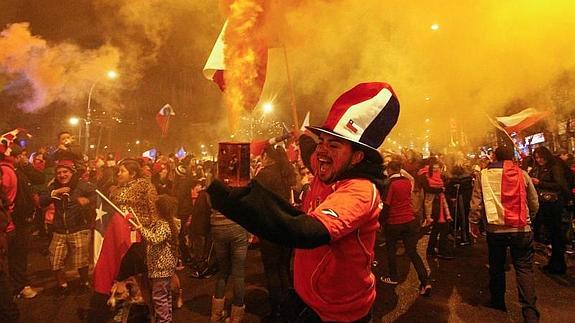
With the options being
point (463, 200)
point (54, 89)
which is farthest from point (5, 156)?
point (463, 200)

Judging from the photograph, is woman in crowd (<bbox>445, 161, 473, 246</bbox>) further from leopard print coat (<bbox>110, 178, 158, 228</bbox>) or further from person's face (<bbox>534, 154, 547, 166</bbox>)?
leopard print coat (<bbox>110, 178, 158, 228</bbox>)

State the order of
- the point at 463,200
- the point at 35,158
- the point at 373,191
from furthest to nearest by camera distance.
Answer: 1. the point at 35,158
2. the point at 463,200
3. the point at 373,191

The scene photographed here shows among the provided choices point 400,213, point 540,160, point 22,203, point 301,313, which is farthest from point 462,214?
point 22,203

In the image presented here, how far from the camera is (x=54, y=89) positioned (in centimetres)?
1109

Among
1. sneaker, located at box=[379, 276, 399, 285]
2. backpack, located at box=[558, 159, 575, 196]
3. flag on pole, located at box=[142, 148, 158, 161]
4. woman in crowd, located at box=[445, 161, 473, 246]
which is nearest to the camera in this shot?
sneaker, located at box=[379, 276, 399, 285]

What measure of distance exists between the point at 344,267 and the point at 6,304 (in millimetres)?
3226

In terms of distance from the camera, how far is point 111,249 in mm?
4297

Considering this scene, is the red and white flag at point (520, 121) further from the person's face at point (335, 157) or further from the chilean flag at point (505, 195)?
the person's face at point (335, 157)

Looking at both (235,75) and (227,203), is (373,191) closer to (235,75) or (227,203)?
(227,203)

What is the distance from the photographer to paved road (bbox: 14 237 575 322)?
4.75 metres

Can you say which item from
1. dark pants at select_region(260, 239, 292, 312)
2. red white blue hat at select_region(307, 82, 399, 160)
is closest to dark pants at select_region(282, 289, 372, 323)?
red white blue hat at select_region(307, 82, 399, 160)

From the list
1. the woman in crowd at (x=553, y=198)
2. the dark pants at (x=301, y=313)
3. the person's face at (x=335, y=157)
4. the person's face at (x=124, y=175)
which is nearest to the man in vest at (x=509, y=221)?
the woman in crowd at (x=553, y=198)

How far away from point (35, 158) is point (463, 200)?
1142 centimetres

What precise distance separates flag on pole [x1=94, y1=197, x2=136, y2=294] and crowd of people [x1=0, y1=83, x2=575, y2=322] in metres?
0.12
